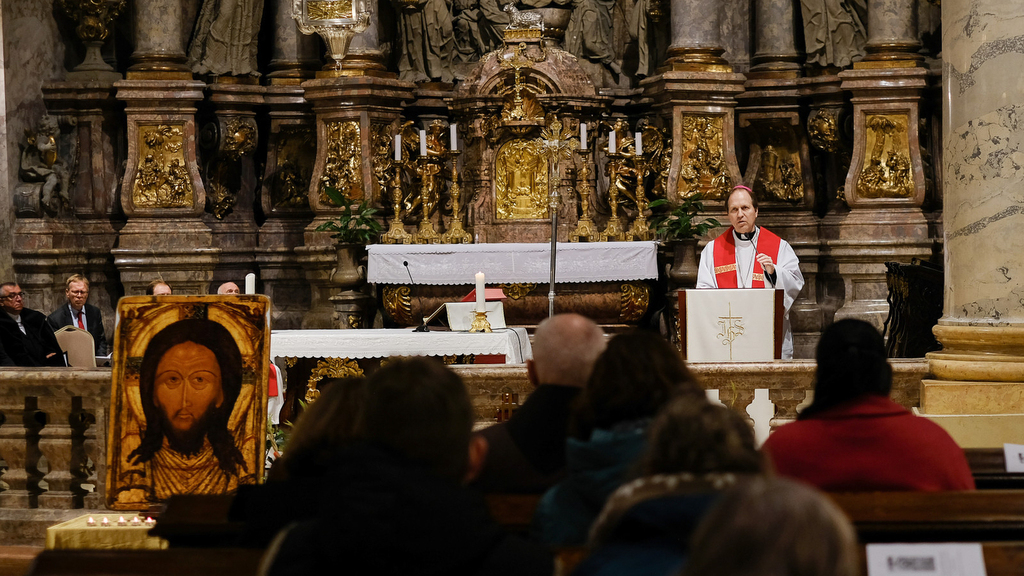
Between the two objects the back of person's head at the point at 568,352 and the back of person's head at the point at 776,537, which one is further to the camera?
the back of person's head at the point at 568,352

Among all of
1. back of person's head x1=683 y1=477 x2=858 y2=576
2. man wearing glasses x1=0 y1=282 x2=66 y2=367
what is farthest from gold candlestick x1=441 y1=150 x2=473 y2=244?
back of person's head x1=683 y1=477 x2=858 y2=576

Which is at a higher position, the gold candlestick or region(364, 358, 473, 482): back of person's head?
the gold candlestick

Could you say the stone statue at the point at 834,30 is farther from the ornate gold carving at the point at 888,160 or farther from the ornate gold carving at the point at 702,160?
the ornate gold carving at the point at 702,160

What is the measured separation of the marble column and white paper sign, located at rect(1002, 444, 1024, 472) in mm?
1983

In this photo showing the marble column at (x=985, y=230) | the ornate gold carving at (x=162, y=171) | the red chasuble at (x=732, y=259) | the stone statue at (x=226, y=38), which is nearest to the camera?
the marble column at (x=985, y=230)

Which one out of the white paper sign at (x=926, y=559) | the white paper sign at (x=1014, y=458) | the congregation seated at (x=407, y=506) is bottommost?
the white paper sign at (x=926, y=559)

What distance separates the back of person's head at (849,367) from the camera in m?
3.48

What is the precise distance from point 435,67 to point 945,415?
7.85 metres

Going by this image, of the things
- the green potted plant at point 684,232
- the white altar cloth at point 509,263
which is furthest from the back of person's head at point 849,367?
the white altar cloth at point 509,263

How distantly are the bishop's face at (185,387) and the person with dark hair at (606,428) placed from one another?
99.7 inches

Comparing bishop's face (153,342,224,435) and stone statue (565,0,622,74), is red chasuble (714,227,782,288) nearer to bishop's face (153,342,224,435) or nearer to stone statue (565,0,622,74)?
bishop's face (153,342,224,435)

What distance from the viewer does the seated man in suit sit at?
390 inches

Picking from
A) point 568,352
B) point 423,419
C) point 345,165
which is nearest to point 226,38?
point 345,165

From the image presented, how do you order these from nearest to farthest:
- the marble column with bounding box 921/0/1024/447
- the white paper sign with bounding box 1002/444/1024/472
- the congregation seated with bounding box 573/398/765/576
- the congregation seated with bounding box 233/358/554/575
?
1. the congregation seated with bounding box 573/398/765/576
2. the congregation seated with bounding box 233/358/554/575
3. the white paper sign with bounding box 1002/444/1024/472
4. the marble column with bounding box 921/0/1024/447
